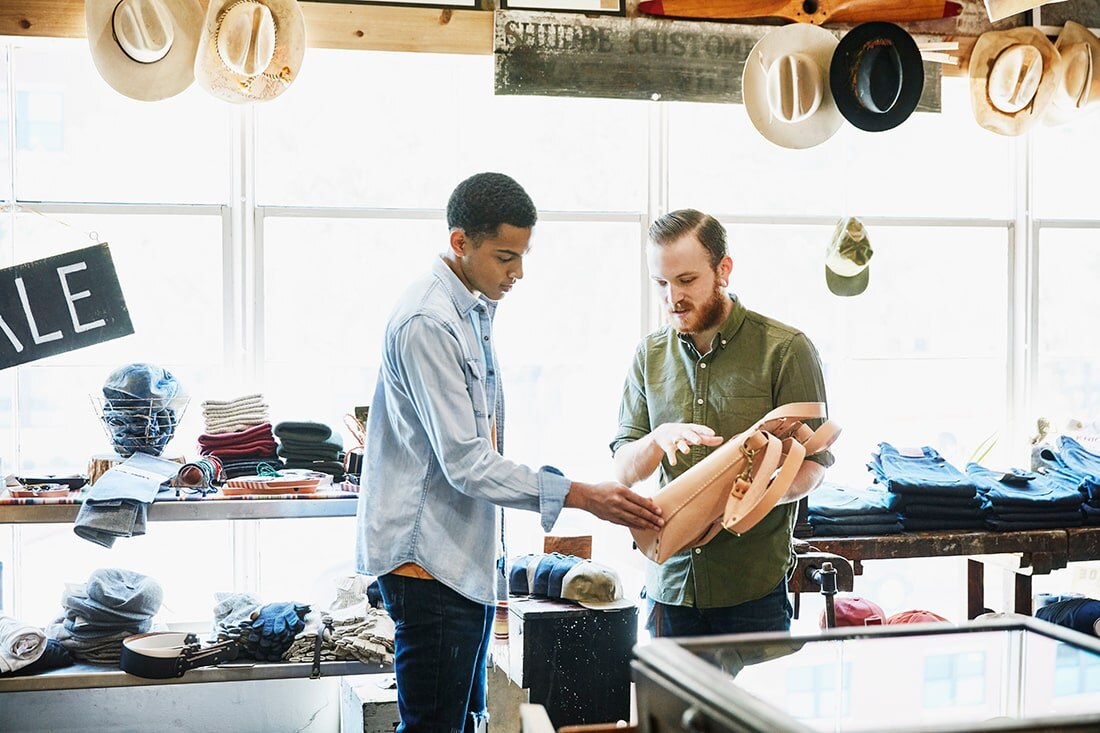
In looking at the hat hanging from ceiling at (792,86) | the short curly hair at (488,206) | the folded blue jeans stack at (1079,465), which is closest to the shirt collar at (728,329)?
the short curly hair at (488,206)

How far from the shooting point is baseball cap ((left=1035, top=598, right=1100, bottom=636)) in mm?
4281

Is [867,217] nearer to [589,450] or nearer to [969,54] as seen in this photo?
[969,54]

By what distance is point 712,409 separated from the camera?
8.91ft

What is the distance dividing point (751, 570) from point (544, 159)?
8.40 ft

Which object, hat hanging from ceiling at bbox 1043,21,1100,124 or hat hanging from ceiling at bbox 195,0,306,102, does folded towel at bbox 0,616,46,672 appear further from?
hat hanging from ceiling at bbox 1043,21,1100,124

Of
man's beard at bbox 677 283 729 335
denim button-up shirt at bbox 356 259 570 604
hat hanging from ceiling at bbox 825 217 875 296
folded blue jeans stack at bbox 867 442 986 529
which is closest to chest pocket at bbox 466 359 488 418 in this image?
denim button-up shirt at bbox 356 259 570 604

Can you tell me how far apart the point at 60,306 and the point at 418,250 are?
4.51ft

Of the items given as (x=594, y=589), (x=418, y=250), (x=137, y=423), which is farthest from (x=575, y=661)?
(x=418, y=250)

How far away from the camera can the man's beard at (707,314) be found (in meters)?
2.73

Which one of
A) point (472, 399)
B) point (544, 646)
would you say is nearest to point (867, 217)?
point (544, 646)

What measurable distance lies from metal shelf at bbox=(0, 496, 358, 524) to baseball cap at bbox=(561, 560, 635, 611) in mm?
794

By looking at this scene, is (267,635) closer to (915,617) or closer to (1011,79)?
(915,617)

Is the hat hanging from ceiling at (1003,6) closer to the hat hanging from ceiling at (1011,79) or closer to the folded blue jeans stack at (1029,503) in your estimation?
the hat hanging from ceiling at (1011,79)

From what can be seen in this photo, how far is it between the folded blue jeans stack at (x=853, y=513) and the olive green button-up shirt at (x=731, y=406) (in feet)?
4.74
